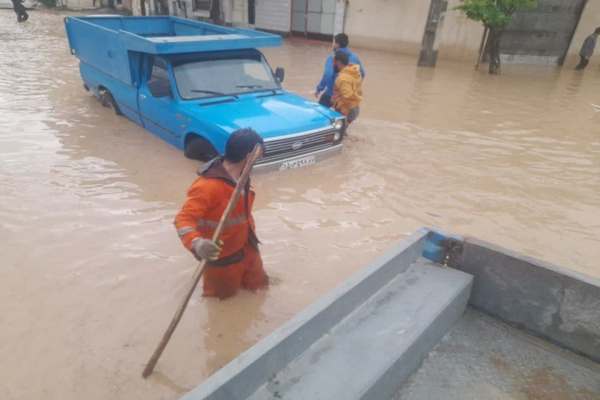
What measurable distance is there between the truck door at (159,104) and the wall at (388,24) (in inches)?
531

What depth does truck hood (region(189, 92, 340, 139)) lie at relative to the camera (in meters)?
5.59

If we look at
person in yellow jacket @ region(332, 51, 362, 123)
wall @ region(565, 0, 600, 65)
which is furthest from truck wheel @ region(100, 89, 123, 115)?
wall @ region(565, 0, 600, 65)

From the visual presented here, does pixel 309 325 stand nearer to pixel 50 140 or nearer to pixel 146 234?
pixel 146 234

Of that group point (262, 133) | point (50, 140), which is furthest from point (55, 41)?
point (262, 133)

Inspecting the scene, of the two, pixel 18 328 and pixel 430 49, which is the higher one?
pixel 430 49

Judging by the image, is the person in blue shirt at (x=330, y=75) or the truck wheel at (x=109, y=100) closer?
the person in blue shirt at (x=330, y=75)

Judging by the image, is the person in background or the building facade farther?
the building facade

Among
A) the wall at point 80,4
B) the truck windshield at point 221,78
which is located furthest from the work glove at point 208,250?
the wall at point 80,4

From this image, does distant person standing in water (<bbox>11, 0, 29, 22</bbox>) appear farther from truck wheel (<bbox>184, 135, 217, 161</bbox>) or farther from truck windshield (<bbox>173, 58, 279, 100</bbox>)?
truck wheel (<bbox>184, 135, 217, 161</bbox>)

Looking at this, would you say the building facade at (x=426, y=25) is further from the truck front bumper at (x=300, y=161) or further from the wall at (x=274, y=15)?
the truck front bumper at (x=300, y=161)

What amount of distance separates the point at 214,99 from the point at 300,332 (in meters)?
4.70

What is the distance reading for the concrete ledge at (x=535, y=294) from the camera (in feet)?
8.48

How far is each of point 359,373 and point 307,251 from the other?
254 centimetres

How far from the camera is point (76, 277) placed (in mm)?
4070
